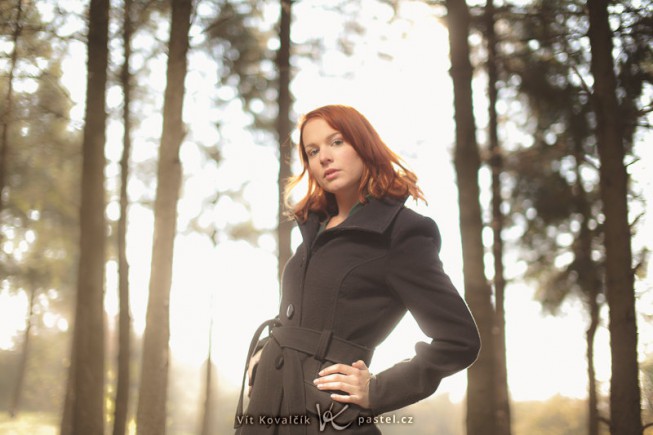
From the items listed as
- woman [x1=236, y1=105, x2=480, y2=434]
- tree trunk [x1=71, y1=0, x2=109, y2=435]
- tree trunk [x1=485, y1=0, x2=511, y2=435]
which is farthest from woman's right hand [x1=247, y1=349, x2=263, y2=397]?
tree trunk [x1=485, y1=0, x2=511, y2=435]

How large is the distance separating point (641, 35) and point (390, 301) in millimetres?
5949

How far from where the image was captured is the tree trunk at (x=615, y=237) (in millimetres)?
5469

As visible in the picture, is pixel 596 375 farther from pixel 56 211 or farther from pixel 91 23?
pixel 56 211

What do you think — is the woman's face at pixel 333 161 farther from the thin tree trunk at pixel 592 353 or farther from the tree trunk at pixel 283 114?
the thin tree trunk at pixel 592 353

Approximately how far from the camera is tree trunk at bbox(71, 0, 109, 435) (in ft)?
24.3

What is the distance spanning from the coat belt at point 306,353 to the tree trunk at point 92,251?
6187 millimetres

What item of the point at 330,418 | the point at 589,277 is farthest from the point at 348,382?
the point at 589,277

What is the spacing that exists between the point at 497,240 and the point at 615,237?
198 inches

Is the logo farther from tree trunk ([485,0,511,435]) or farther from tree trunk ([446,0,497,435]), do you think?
tree trunk ([485,0,511,435])

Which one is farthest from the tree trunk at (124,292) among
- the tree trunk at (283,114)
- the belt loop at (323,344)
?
the belt loop at (323,344)

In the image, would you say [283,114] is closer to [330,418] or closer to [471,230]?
[471,230]

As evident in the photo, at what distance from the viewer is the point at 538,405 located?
27.2 metres

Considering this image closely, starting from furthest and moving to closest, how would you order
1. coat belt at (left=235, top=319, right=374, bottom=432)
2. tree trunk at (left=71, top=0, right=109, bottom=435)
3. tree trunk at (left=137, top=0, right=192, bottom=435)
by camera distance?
1. tree trunk at (left=71, top=0, right=109, bottom=435)
2. tree trunk at (left=137, top=0, right=192, bottom=435)
3. coat belt at (left=235, top=319, right=374, bottom=432)

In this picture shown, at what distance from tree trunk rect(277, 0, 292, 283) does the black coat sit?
622 cm
